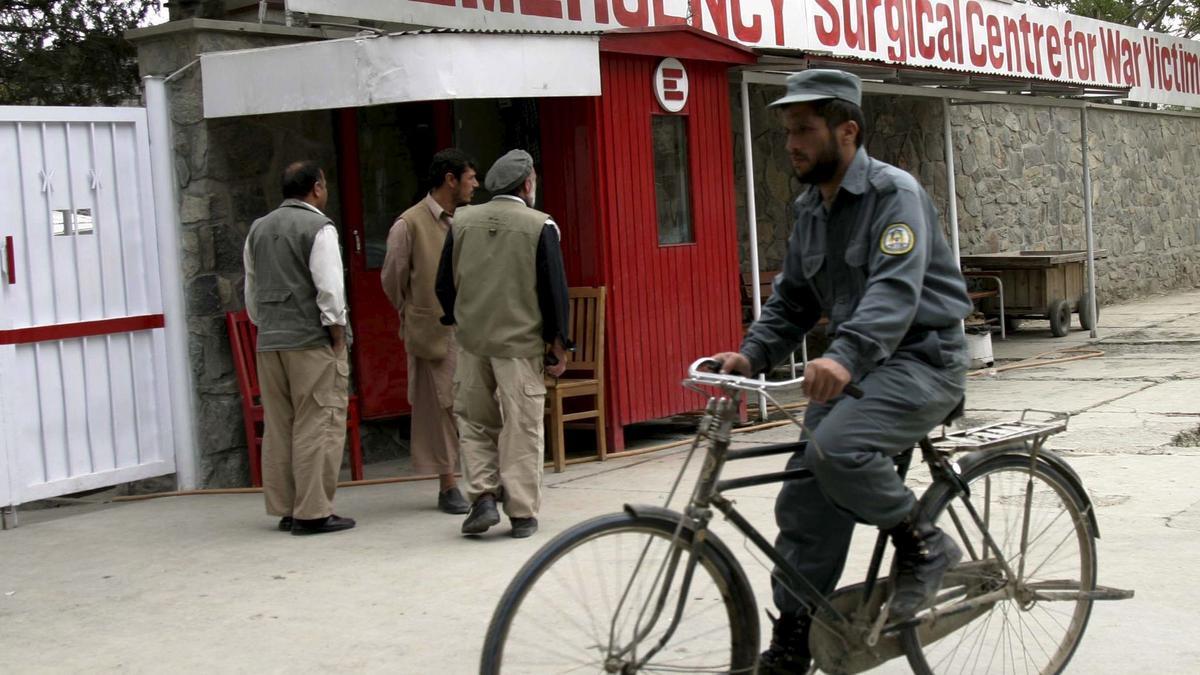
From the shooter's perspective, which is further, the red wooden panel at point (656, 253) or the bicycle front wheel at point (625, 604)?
the red wooden panel at point (656, 253)

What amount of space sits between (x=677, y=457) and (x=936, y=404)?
15.1 ft

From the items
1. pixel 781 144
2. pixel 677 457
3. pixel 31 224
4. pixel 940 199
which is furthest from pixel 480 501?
pixel 940 199

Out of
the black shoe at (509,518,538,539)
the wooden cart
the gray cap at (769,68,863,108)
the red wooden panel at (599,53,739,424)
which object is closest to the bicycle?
the gray cap at (769,68,863,108)

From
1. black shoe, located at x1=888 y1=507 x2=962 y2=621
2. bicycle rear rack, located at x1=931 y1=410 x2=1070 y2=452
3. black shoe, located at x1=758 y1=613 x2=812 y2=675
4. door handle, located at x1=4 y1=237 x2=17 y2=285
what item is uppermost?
door handle, located at x1=4 y1=237 x2=17 y2=285

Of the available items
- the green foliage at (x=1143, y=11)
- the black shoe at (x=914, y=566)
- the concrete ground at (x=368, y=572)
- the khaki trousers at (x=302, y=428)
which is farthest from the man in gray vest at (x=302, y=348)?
the green foliage at (x=1143, y=11)

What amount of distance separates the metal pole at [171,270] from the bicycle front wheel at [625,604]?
4567 millimetres

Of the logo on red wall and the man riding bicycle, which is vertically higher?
the logo on red wall

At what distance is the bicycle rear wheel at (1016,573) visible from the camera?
12.2 feet

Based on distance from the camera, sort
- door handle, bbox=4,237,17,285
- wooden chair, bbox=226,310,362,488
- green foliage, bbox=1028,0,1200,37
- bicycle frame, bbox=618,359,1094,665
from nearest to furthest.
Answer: bicycle frame, bbox=618,359,1094,665, door handle, bbox=4,237,17,285, wooden chair, bbox=226,310,362,488, green foliage, bbox=1028,0,1200,37

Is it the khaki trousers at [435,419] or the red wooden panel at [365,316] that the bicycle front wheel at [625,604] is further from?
the red wooden panel at [365,316]

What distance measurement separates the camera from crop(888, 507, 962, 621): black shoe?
11.6 feet

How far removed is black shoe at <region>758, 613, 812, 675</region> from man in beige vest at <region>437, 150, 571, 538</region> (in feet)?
8.70

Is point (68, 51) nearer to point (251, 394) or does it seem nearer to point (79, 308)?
point (79, 308)

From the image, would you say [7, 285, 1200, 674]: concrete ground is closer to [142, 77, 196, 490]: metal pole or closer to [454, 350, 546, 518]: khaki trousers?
[454, 350, 546, 518]: khaki trousers
